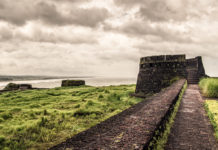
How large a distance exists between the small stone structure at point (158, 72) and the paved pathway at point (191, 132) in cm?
768

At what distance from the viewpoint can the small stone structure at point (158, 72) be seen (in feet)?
38.4

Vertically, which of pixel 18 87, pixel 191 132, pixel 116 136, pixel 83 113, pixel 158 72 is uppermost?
pixel 158 72

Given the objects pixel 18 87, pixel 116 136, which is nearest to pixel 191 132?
pixel 116 136

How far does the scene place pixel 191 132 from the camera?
3041mm

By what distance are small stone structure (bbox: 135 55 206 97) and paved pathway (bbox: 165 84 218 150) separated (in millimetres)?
7680

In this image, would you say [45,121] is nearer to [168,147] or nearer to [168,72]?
[168,147]

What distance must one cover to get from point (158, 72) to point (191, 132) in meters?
9.38

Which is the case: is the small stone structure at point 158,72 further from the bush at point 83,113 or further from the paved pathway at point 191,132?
the paved pathway at point 191,132

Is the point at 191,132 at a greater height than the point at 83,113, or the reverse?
the point at 191,132

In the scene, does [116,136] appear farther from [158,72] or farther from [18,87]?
[18,87]

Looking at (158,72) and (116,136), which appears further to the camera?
(158,72)

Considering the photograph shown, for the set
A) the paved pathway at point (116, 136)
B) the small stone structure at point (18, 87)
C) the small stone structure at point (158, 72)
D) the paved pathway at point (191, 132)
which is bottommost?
the small stone structure at point (18, 87)

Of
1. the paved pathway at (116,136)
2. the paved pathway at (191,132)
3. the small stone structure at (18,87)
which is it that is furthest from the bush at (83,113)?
the small stone structure at (18,87)

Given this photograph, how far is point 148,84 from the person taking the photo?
12.4 metres
